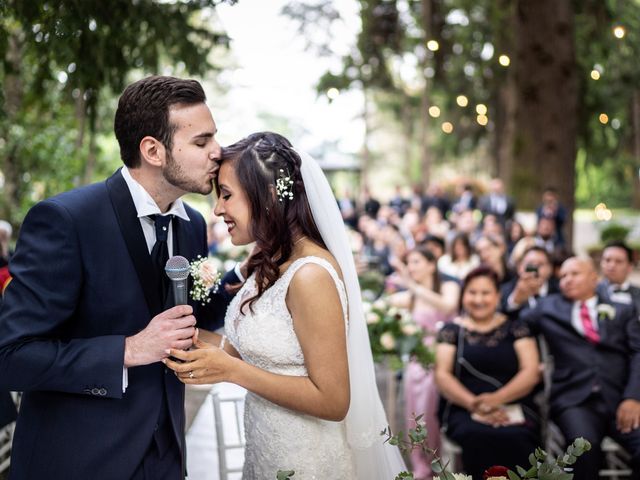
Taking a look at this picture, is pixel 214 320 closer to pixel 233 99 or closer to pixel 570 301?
pixel 570 301

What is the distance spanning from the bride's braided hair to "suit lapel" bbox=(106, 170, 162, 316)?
1.37 ft

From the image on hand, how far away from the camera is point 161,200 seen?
8.31 ft

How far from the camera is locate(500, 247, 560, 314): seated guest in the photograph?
5.85 meters

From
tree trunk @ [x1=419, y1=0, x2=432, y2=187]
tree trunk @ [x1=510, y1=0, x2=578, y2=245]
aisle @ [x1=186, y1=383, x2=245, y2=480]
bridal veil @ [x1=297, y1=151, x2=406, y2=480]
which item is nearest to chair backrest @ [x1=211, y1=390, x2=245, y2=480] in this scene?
aisle @ [x1=186, y1=383, x2=245, y2=480]

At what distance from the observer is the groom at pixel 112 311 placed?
2.19 meters

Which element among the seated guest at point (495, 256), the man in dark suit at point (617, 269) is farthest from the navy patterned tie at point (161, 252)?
the seated guest at point (495, 256)

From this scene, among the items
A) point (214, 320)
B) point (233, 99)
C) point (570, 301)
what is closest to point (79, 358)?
point (214, 320)

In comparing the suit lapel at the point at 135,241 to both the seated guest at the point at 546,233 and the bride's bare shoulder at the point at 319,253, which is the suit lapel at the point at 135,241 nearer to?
the bride's bare shoulder at the point at 319,253

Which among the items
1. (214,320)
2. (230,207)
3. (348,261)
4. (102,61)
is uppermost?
(102,61)

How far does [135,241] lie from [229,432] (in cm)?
404

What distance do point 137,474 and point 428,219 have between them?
11.4 m

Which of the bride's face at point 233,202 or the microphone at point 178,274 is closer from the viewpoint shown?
the microphone at point 178,274

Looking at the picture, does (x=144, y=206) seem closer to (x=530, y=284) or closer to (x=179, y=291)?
(x=179, y=291)

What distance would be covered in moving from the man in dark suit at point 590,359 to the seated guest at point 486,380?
267 millimetres
